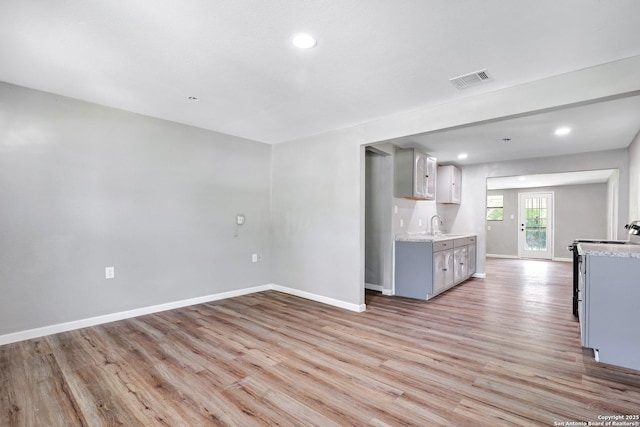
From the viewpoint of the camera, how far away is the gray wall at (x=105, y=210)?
113 inches

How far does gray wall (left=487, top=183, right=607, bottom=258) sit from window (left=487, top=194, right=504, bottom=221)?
0.11 metres

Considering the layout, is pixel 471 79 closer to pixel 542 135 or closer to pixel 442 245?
pixel 542 135

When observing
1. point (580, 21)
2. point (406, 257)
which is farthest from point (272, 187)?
point (580, 21)

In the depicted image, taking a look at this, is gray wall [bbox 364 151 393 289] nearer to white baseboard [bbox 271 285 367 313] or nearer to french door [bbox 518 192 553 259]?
white baseboard [bbox 271 285 367 313]

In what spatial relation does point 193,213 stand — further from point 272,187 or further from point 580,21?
point 580,21

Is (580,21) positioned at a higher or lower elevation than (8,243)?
higher

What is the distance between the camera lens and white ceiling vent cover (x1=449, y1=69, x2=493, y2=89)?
2.48 metres

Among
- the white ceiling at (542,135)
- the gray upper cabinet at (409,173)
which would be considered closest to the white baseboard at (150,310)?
the gray upper cabinet at (409,173)

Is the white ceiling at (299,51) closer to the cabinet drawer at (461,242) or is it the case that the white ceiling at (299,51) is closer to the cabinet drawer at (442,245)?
the cabinet drawer at (442,245)

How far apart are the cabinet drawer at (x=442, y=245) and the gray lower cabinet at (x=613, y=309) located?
6.48 ft

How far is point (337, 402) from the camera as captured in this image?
1957 mm

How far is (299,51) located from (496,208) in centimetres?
1003

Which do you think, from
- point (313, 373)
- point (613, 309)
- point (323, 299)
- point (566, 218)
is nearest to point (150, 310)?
point (323, 299)

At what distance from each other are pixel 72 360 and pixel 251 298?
7.20ft
